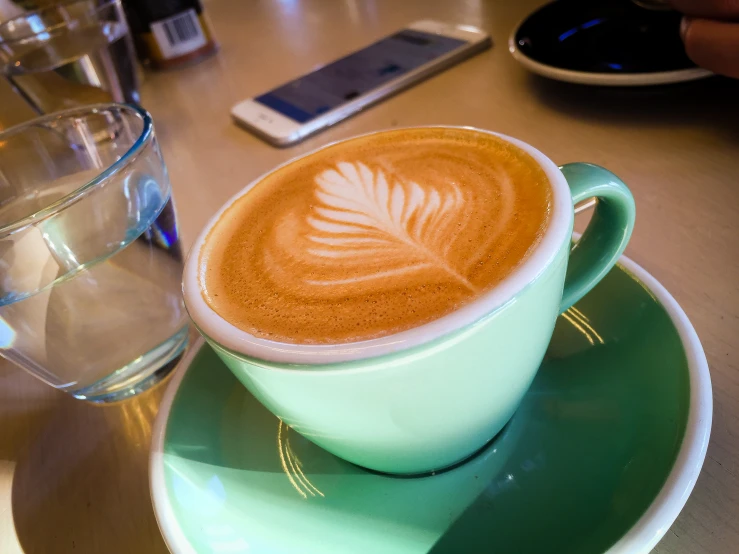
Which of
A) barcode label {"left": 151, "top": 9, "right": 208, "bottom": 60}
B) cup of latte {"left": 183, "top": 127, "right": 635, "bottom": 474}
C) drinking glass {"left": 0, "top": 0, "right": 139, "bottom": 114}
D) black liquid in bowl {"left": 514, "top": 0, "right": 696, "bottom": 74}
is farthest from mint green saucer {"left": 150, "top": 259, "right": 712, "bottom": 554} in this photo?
barcode label {"left": 151, "top": 9, "right": 208, "bottom": 60}

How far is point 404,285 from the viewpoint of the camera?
365mm

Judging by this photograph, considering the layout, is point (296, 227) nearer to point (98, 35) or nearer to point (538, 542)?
point (538, 542)

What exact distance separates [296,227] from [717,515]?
0.34 metres

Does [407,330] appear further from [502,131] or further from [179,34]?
[179,34]

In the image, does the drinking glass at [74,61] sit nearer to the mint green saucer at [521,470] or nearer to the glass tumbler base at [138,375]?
the glass tumbler base at [138,375]

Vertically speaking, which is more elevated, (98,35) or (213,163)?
(98,35)

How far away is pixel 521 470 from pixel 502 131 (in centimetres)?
50

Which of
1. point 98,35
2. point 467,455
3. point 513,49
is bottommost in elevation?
point 467,455

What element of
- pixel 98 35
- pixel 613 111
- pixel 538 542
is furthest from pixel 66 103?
pixel 538 542

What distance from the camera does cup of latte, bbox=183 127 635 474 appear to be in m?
0.32

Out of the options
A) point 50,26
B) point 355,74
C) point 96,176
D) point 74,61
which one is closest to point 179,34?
point 50,26

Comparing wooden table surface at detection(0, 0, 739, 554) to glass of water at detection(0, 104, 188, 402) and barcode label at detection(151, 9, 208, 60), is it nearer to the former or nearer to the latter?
glass of water at detection(0, 104, 188, 402)

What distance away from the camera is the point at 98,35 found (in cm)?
97

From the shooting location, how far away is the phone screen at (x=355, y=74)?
92 cm
